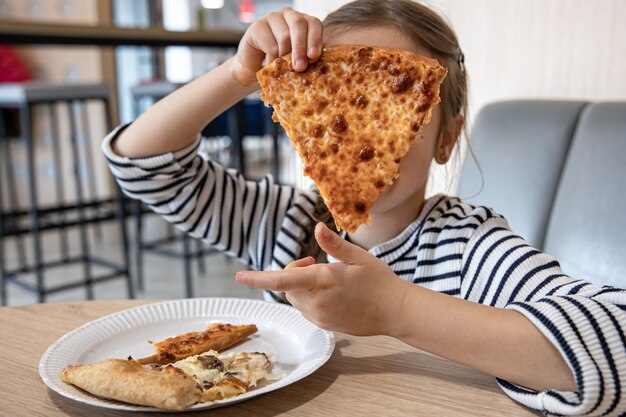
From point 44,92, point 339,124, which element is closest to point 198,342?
point 339,124

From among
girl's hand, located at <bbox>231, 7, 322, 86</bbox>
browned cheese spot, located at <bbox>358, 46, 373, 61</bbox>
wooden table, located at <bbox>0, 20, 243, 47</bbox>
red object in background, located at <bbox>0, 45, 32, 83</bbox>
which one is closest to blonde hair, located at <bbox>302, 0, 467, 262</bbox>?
girl's hand, located at <bbox>231, 7, 322, 86</bbox>

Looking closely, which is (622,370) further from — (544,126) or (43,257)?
(43,257)

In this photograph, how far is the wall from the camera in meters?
1.68

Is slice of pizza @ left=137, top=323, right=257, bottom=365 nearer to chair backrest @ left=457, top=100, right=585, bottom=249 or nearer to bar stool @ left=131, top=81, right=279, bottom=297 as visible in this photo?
chair backrest @ left=457, top=100, right=585, bottom=249

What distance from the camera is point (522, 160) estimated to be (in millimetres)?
1589

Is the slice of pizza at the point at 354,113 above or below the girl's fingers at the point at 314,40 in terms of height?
below

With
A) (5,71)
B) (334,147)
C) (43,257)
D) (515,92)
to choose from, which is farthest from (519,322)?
(5,71)

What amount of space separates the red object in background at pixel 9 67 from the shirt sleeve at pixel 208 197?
394cm

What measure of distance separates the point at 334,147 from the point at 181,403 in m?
0.34

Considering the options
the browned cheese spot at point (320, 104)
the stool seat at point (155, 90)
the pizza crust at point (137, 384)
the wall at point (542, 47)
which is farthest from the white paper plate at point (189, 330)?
the stool seat at point (155, 90)

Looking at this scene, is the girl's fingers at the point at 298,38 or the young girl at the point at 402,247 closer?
the young girl at the point at 402,247

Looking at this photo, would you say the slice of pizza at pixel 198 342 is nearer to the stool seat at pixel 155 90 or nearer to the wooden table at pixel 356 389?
the wooden table at pixel 356 389

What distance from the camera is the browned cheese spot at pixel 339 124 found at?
783mm

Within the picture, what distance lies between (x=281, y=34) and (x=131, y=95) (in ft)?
10.8
